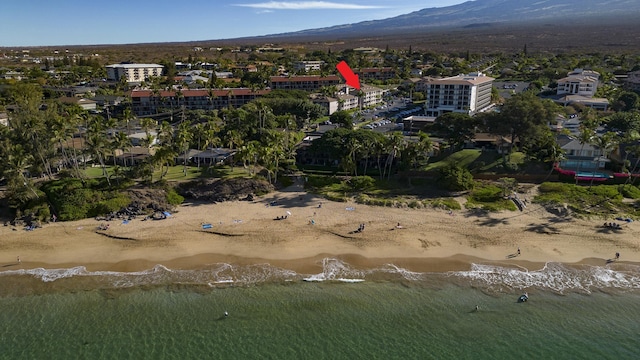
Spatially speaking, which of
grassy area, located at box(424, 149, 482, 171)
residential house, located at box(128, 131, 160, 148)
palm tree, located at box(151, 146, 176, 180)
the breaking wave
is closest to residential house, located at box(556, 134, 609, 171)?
grassy area, located at box(424, 149, 482, 171)

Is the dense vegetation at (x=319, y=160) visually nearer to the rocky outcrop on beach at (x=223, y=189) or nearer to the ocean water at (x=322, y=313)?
the rocky outcrop on beach at (x=223, y=189)

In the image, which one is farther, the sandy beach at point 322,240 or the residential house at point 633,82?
the residential house at point 633,82

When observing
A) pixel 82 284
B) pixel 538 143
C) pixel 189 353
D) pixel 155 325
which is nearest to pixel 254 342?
pixel 189 353

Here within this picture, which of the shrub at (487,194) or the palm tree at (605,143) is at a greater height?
the palm tree at (605,143)

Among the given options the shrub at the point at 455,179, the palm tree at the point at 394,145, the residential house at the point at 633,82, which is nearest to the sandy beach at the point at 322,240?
the shrub at the point at 455,179

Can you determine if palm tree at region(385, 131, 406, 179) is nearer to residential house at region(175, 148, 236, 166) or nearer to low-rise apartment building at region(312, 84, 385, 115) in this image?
residential house at region(175, 148, 236, 166)

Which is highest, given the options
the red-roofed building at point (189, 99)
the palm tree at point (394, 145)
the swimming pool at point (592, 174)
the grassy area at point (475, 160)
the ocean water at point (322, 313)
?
the red-roofed building at point (189, 99)

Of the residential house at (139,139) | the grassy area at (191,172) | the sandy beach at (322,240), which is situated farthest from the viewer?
the residential house at (139,139)
